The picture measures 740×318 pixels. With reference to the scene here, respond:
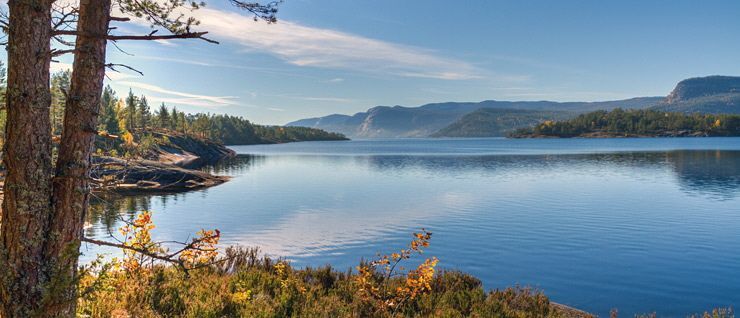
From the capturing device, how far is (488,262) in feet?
85.5

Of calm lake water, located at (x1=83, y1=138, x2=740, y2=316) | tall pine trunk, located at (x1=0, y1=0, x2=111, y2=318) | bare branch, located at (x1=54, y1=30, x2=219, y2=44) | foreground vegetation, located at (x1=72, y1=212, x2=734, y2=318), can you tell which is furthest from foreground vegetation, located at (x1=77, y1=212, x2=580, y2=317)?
bare branch, located at (x1=54, y1=30, x2=219, y2=44)

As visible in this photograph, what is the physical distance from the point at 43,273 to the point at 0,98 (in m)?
3.30

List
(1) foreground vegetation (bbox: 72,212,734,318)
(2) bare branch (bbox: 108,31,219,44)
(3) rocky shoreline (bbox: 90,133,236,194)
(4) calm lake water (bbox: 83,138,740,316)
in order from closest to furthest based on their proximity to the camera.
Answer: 1. (2) bare branch (bbox: 108,31,219,44)
2. (3) rocky shoreline (bbox: 90,133,236,194)
3. (1) foreground vegetation (bbox: 72,212,734,318)
4. (4) calm lake water (bbox: 83,138,740,316)

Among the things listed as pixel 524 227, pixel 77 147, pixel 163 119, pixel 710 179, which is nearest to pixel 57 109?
pixel 163 119

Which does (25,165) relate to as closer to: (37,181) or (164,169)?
(37,181)

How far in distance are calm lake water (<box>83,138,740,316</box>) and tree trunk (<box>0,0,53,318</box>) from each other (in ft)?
3.49

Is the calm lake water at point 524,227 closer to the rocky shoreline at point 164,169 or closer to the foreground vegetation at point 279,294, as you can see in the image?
the rocky shoreline at point 164,169

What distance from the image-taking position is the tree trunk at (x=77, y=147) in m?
7.06

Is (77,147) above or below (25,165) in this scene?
above

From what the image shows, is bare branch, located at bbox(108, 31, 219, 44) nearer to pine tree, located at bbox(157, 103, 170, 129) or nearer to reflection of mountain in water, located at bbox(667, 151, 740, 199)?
reflection of mountain in water, located at bbox(667, 151, 740, 199)

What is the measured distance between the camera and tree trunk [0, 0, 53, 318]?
22.1 feet

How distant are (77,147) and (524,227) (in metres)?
32.8

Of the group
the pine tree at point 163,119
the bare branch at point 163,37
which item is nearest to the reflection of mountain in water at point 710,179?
the bare branch at point 163,37

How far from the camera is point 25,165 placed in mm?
6738
